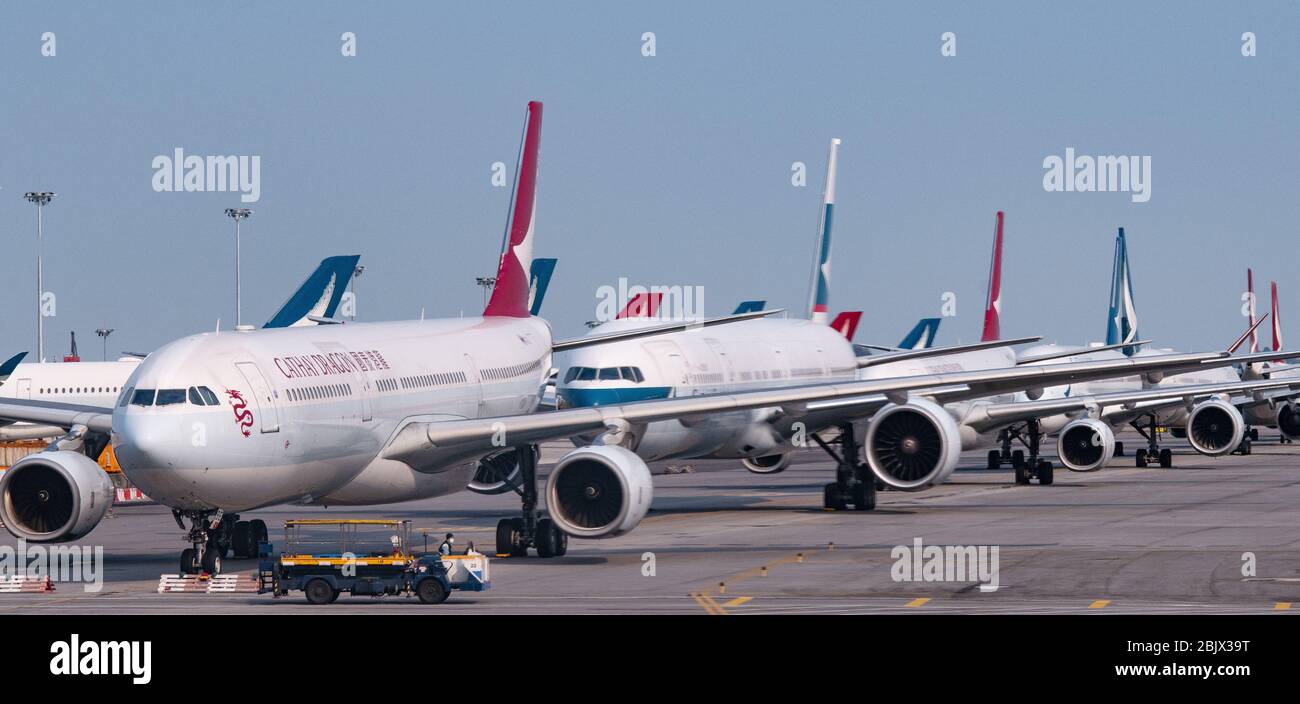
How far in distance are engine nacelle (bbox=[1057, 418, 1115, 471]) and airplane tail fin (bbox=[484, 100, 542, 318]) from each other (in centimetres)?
2516

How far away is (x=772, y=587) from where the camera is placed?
2330 cm

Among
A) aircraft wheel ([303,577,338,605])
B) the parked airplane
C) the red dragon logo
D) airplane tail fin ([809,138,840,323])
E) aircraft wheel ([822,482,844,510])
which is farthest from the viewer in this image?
airplane tail fin ([809,138,840,323])

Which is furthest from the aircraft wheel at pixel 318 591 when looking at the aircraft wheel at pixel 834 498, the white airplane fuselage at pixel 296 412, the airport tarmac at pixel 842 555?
the aircraft wheel at pixel 834 498

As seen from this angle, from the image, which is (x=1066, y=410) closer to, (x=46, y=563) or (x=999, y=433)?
(x=999, y=433)

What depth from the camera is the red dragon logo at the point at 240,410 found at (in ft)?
76.3

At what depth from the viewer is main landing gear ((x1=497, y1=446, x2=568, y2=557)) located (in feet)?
93.7

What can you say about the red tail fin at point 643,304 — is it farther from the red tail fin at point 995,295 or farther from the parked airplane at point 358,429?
the parked airplane at point 358,429

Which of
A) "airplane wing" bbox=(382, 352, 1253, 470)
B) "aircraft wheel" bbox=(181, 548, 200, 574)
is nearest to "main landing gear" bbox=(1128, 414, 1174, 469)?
"airplane wing" bbox=(382, 352, 1253, 470)

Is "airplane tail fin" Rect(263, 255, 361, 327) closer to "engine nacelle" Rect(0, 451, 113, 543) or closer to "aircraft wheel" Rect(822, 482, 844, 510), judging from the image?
"aircraft wheel" Rect(822, 482, 844, 510)

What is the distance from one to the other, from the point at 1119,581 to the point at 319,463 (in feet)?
38.6

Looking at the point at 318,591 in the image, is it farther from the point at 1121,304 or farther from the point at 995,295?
the point at 1121,304

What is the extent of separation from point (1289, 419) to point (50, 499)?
77462 mm

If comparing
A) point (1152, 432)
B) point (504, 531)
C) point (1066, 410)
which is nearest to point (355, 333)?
point (504, 531)

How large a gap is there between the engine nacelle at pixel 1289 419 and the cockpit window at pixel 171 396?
253 ft
